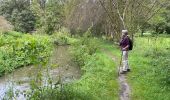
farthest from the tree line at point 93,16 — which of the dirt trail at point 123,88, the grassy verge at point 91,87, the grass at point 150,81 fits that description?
the dirt trail at point 123,88

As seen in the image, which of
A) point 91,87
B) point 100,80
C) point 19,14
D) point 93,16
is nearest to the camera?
point 91,87

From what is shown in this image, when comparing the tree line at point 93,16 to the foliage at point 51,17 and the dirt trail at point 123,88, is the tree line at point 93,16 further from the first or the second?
the dirt trail at point 123,88

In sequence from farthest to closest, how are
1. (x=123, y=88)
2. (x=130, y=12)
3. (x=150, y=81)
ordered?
(x=130, y=12), (x=150, y=81), (x=123, y=88)

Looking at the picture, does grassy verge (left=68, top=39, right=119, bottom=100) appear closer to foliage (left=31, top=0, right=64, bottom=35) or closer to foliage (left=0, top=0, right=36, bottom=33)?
foliage (left=31, top=0, right=64, bottom=35)

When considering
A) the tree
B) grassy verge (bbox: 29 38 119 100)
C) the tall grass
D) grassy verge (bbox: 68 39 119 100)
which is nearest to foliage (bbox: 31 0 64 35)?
the tree

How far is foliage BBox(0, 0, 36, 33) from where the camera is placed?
65562 millimetres

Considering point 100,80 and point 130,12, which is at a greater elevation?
point 130,12

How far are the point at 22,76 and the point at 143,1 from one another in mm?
14852

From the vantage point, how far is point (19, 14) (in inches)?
2586

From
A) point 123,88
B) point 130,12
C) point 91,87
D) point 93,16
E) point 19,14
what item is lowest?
point 123,88

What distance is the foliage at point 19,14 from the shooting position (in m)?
65.6

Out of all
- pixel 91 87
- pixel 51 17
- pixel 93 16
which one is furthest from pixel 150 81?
pixel 51 17

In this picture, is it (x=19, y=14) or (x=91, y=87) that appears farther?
(x=19, y=14)

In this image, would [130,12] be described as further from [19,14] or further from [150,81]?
[19,14]
